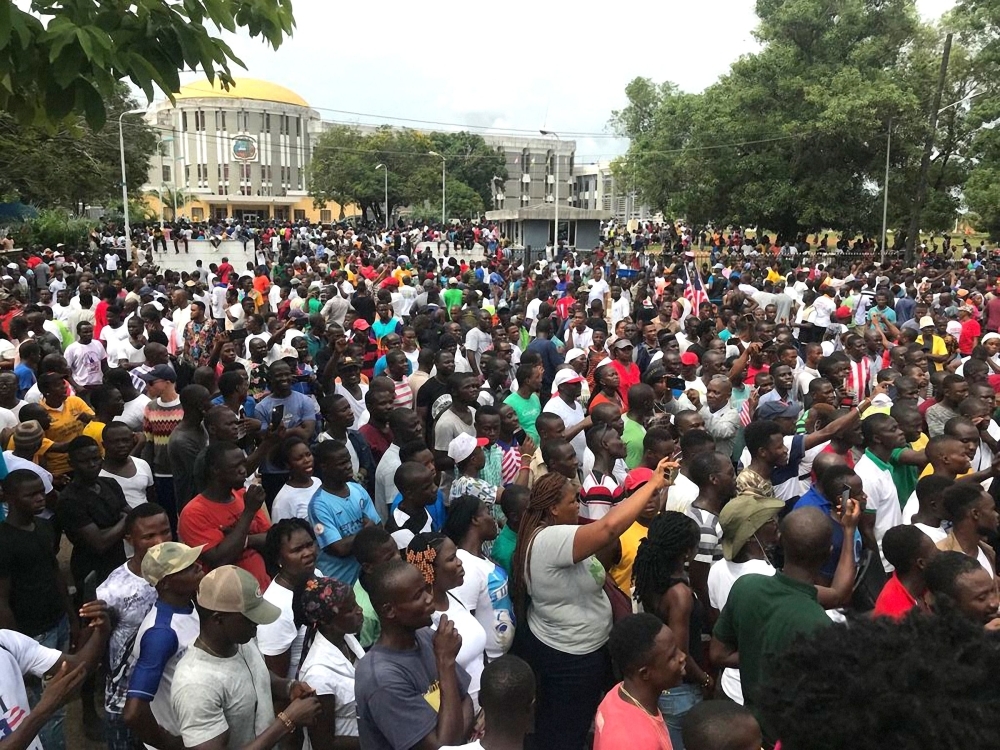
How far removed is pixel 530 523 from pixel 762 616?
3.69ft

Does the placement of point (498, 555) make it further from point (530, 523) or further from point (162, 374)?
point (162, 374)

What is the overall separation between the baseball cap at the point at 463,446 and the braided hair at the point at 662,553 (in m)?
1.95

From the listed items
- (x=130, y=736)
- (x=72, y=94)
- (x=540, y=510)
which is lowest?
(x=130, y=736)

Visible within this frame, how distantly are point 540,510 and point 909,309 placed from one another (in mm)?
11017

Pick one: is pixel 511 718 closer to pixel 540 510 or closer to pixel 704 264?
pixel 540 510

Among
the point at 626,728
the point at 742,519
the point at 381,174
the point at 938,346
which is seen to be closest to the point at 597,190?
the point at 381,174

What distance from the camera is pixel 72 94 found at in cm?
381

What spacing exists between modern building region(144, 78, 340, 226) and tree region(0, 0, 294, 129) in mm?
83983

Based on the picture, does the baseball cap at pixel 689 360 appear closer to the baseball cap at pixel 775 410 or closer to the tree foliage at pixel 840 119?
the baseball cap at pixel 775 410

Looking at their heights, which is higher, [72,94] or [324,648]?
[72,94]

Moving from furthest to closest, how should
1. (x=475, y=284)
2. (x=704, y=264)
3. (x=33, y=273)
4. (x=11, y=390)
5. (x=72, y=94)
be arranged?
(x=704, y=264) < (x=33, y=273) < (x=475, y=284) < (x=11, y=390) < (x=72, y=94)

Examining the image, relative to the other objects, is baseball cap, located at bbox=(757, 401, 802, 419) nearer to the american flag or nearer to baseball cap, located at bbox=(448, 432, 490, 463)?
baseball cap, located at bbox=(448, 432, 490, 463)

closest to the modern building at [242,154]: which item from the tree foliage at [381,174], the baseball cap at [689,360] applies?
the tree foliage at [381,174]

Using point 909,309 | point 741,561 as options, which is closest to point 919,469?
point 741,561
